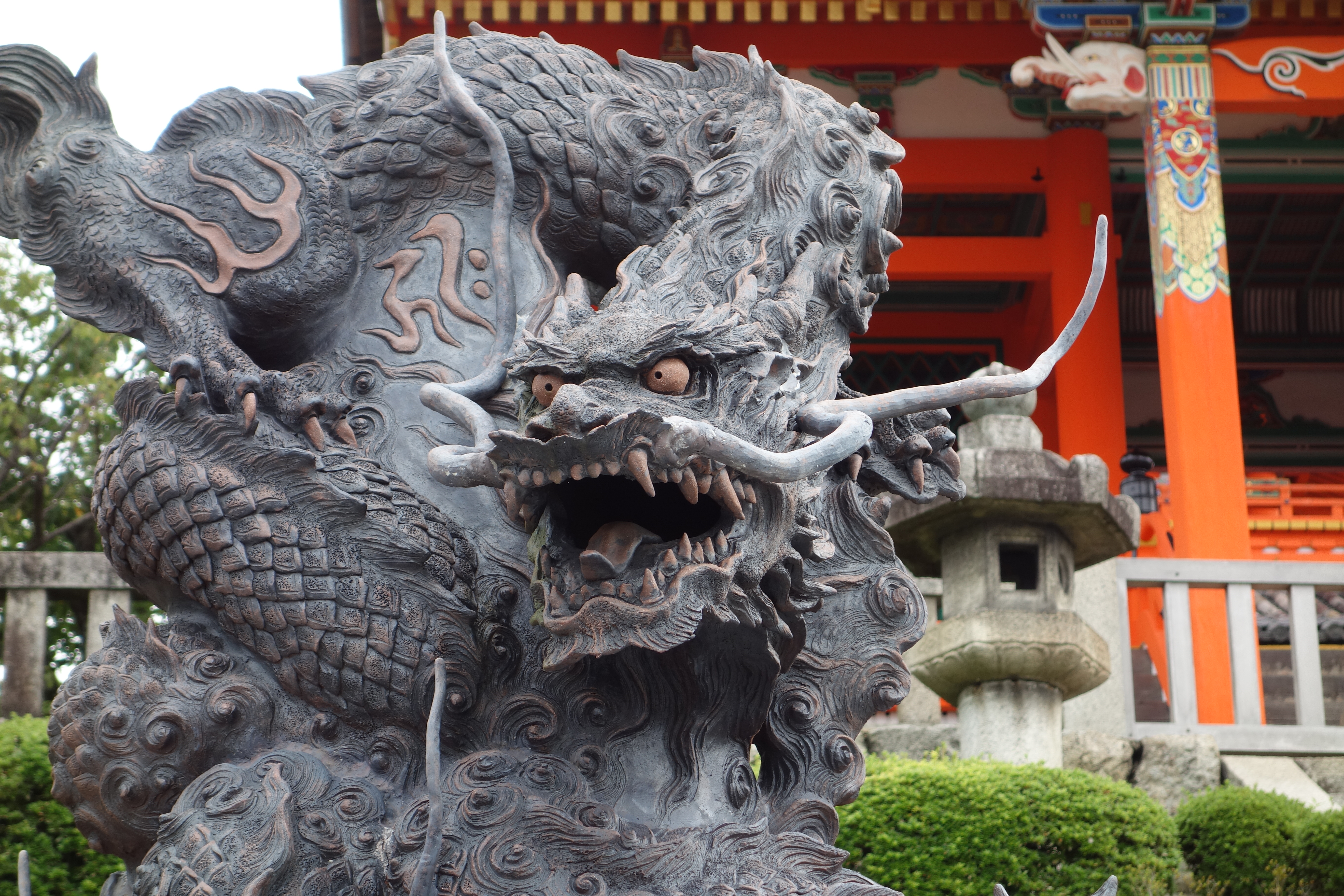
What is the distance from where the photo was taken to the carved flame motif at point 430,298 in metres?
2.60

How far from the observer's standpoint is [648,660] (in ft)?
7.27

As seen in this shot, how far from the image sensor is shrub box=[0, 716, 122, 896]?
4777 mm

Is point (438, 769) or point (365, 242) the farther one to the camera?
point (365, 242)

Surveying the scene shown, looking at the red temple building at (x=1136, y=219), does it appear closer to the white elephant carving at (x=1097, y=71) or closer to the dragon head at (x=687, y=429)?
the white elephant carving at (x=1097, y=71)

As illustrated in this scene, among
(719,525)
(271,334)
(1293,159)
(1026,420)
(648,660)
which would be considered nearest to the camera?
(719,525)

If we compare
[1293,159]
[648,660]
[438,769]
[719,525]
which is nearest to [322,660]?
[438,769]

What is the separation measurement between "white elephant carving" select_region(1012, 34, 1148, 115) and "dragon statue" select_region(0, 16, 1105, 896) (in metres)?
6.49

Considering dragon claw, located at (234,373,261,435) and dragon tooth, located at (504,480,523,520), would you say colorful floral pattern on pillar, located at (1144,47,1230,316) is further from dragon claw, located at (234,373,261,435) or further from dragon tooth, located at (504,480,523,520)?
dragon tooth, located at (504,480,523,520)

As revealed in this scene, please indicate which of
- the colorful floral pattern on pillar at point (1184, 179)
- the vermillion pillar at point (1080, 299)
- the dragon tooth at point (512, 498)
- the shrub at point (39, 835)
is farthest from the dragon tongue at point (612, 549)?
the vermillion pillar at point (1080, 299)

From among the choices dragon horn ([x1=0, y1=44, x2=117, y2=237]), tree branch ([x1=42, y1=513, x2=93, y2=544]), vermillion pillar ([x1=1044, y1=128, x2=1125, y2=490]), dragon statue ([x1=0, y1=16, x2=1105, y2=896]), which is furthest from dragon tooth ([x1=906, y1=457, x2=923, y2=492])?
vermillion pillar ([x1=1044, y1=128, x2=1125, y2=490])

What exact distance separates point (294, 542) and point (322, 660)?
0.18 metres

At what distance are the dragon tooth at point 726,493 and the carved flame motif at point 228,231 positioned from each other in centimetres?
94

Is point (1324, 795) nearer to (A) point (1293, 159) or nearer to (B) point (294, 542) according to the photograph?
(B) point (294, 542)

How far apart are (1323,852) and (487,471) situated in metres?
3.61
